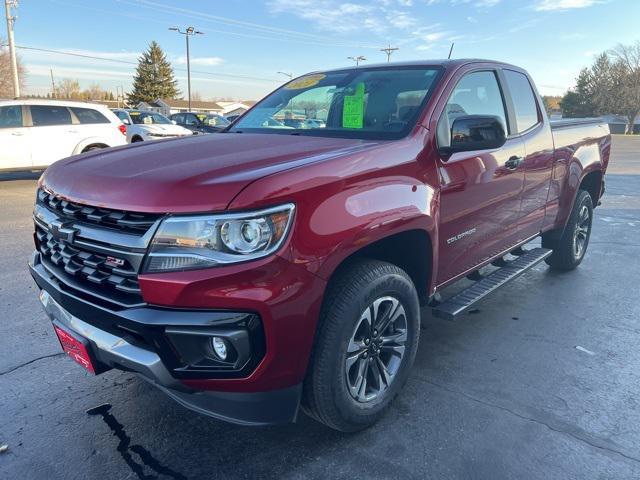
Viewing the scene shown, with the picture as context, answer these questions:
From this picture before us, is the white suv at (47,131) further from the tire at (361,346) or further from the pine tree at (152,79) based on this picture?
the pine tree at (152,79)

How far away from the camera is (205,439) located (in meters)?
2.56

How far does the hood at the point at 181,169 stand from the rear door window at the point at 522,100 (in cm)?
188

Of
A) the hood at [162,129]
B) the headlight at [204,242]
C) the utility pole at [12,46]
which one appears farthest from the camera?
the utility pole at [12,46]

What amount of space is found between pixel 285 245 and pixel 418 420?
140 cm

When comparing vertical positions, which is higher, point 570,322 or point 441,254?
point 441,254

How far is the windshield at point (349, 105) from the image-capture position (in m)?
3.05

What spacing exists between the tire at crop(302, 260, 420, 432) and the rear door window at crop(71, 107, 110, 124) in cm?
1085

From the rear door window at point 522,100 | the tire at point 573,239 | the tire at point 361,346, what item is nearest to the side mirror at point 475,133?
the tire at point 361,346

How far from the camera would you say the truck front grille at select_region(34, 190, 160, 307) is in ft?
6.56

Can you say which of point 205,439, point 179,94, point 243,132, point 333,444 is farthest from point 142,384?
point 179,94

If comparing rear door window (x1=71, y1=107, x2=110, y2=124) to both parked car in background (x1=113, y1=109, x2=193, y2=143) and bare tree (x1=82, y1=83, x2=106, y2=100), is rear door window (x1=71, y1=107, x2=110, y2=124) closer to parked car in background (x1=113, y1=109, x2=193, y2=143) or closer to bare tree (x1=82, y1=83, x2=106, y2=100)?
parked car in background (x1=113, y1=109, x2=193, y2=143)

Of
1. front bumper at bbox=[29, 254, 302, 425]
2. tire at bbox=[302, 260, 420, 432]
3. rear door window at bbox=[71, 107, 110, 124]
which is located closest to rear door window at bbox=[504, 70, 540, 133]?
tire at bbox=[302, 260, 420, 432]

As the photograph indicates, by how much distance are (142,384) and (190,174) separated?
161 centimetres

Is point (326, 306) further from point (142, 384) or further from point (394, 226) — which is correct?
point (142, 384)
